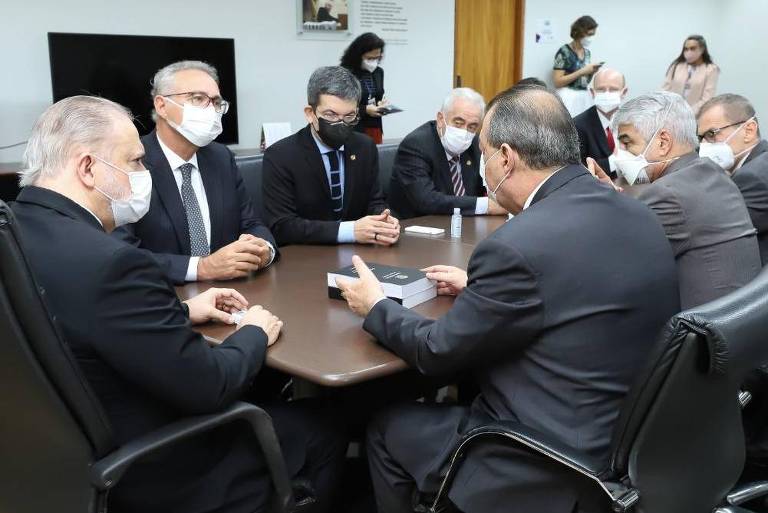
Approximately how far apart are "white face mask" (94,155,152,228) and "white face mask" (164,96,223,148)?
79 cm

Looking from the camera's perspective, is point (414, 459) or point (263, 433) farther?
point (414, 459)

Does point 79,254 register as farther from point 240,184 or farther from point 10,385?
point 240,184

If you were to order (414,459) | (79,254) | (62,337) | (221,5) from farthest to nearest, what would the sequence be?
(221,5) → (414,459) → (79,254) → (62,337)

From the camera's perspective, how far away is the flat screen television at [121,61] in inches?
178

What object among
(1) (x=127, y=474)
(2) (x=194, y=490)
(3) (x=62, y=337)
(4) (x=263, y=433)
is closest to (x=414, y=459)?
(4) (x=263, y=433)

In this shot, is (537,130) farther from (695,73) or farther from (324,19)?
(695,73)

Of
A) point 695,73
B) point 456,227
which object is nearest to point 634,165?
point 456,227

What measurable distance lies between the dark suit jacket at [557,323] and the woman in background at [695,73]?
7.04 meters

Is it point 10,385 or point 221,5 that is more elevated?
point 221,5

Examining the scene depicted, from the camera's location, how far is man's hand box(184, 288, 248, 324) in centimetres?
176

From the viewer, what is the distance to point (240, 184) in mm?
2682

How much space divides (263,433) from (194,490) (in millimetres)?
191

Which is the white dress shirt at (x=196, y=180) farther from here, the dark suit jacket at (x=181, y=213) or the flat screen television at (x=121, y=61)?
the flat screen television at (x=121, y=61)

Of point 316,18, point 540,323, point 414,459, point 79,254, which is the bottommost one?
point 414,459
